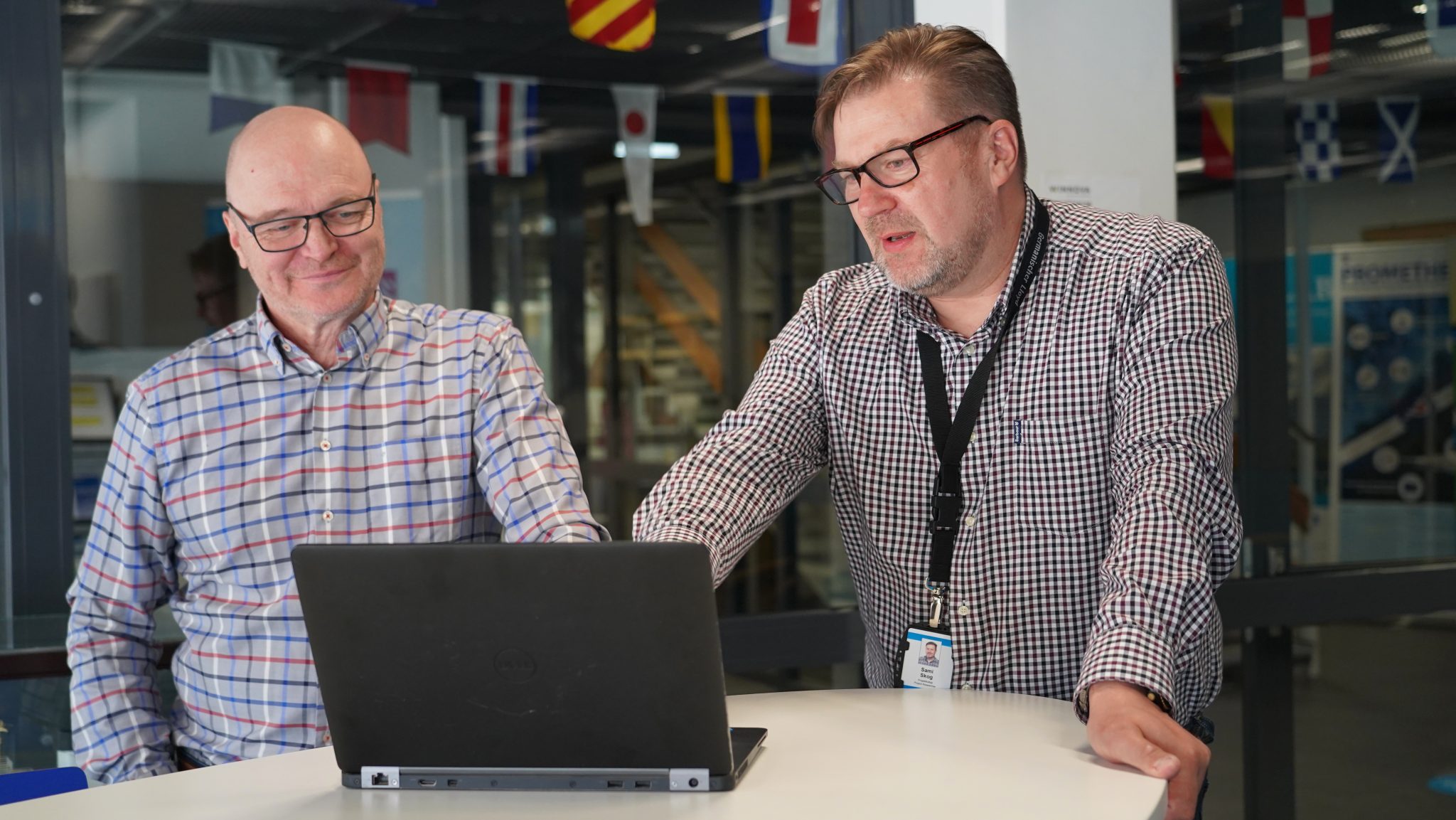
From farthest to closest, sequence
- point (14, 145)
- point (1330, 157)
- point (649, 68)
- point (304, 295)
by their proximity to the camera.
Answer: point (649, 68), point (1330, 157), point (14, 145), point (304, 295)

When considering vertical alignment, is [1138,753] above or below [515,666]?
below

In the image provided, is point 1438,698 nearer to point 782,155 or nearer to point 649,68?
point 782,155

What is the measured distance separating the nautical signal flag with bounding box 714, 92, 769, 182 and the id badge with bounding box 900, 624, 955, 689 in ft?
13.8

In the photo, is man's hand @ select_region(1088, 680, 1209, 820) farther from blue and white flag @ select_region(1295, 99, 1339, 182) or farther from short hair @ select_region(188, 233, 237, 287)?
short hair @ select_region(188, 233, 237, 287)

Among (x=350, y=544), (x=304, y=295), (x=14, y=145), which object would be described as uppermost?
(x=14, y=145)

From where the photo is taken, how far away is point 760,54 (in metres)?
4.98

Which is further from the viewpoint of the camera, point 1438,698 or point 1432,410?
point 1438,698

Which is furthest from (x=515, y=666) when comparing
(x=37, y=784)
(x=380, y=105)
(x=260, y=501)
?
(x=380, y=105)

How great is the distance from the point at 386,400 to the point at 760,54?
314 centimetres

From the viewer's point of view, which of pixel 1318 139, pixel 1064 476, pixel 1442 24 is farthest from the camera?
pixel 1318 139

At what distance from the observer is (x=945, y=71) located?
2012 mm

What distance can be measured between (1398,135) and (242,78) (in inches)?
177

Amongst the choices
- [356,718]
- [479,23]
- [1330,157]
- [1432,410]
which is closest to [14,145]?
[356,718]

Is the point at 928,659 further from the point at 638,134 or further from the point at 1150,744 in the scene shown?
the point at 638,134
